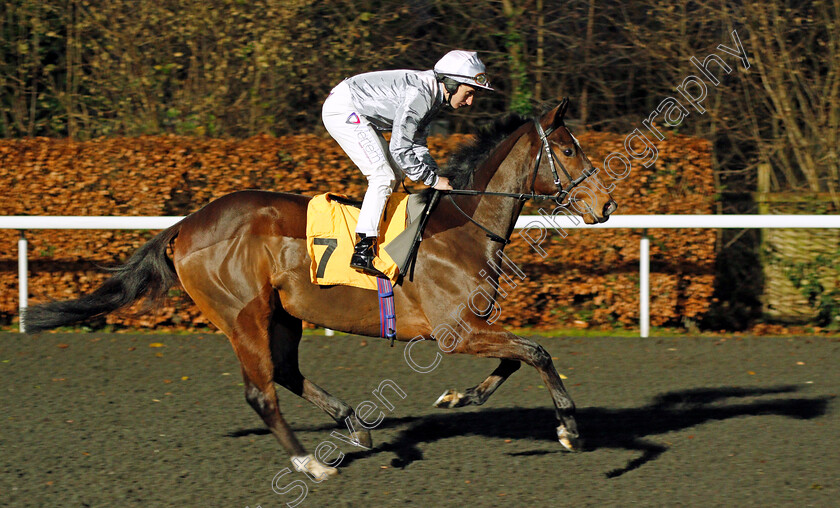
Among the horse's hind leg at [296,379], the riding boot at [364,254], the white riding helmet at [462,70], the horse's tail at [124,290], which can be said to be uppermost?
the white riding helmet at [462,70]

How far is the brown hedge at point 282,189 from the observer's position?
26.0ft

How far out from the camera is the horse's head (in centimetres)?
436

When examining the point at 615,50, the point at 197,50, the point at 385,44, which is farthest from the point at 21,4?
the point at 615,50

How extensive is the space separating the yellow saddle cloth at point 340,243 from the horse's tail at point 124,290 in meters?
0.88

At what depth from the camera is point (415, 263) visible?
4.52m

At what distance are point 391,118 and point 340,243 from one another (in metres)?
0.71

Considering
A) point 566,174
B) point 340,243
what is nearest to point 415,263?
point 340,243

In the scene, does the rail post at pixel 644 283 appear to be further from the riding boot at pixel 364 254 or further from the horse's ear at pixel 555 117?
the riding boot at pixel 364 254

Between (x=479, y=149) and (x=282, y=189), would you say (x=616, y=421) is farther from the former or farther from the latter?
(x=282, y=189)

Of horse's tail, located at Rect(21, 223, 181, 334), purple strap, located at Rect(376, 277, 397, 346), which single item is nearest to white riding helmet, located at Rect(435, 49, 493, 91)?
purple strap, located at Rect(376, 277, 397, 346)

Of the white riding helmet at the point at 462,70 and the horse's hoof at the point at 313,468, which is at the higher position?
the white riding helmet at the point at 462,70

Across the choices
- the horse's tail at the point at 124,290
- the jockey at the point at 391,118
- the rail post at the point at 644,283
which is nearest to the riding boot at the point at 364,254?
the jockey at the point at 391,118

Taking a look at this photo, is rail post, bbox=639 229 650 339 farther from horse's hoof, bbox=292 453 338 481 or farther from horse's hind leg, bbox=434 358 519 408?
horse's hoof, bbox=292 453 338 481

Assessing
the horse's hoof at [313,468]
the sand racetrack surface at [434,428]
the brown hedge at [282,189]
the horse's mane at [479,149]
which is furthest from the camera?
the brown hedge at [282,189]
